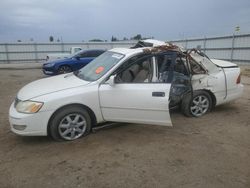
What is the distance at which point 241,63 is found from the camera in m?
18.3

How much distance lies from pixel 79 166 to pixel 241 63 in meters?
17.7

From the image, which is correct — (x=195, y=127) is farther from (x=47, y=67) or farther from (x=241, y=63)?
(x=241, y=63)

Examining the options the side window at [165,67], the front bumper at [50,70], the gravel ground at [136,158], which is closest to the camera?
the gravel ground at [136,158]

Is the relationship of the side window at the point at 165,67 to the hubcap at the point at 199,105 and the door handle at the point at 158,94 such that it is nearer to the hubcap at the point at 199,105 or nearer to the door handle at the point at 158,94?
the door handle at the point at 158,94

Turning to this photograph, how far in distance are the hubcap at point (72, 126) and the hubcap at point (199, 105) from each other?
8.43ft

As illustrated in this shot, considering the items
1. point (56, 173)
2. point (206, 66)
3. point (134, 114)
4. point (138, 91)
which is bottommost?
point (56, 173)

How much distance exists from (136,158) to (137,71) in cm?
178

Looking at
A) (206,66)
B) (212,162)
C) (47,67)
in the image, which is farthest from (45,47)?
(212,162)

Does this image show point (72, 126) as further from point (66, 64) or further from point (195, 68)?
point (66, 64)

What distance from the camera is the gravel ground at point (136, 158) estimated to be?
3247mm

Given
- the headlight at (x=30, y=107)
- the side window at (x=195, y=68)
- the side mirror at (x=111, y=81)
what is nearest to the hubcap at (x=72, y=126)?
the headlight at (x=30, y=107)

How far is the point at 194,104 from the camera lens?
18.5ft

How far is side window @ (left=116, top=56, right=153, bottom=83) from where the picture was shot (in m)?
4.66

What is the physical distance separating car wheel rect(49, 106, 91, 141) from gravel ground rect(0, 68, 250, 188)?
5.6 inches
